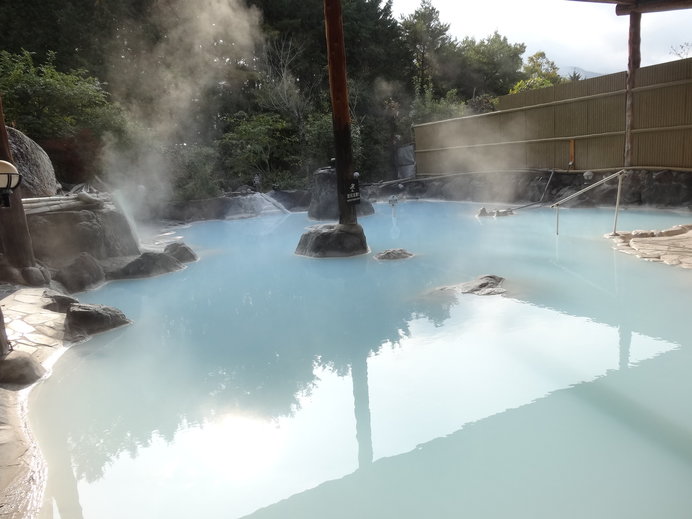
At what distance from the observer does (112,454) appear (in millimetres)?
2656

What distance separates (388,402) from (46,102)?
10.8 metres

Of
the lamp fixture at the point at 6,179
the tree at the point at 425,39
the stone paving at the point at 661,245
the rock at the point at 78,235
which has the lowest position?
the stone paving at the point at 661,245

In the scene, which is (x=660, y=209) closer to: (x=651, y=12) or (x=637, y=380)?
(x=651, y=12)

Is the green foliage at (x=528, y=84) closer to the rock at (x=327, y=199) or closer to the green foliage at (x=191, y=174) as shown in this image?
the rock at (x=327, y=199)

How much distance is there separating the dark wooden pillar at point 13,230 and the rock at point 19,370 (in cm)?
256

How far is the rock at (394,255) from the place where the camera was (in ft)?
23.4

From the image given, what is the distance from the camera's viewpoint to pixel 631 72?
9617 mm

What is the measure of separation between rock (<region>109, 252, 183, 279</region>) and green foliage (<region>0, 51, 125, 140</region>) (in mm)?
5006

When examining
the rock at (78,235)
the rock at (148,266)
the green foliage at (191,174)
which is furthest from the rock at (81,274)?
the green foliage at (191,174)

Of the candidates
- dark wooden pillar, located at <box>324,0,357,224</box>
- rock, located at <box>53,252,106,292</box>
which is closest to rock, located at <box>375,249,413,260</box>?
dark wooden pillar, located at <box>324,0,357,224</box>

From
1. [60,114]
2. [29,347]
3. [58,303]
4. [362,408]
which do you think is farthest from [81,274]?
[60,114]

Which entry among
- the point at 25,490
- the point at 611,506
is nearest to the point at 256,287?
the point at 25,490

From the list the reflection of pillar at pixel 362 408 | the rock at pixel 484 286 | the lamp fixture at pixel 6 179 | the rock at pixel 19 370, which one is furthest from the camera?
the rock at pixel 484 286

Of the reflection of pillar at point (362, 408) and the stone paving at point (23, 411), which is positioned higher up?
the stone paving at point (23, 411)
